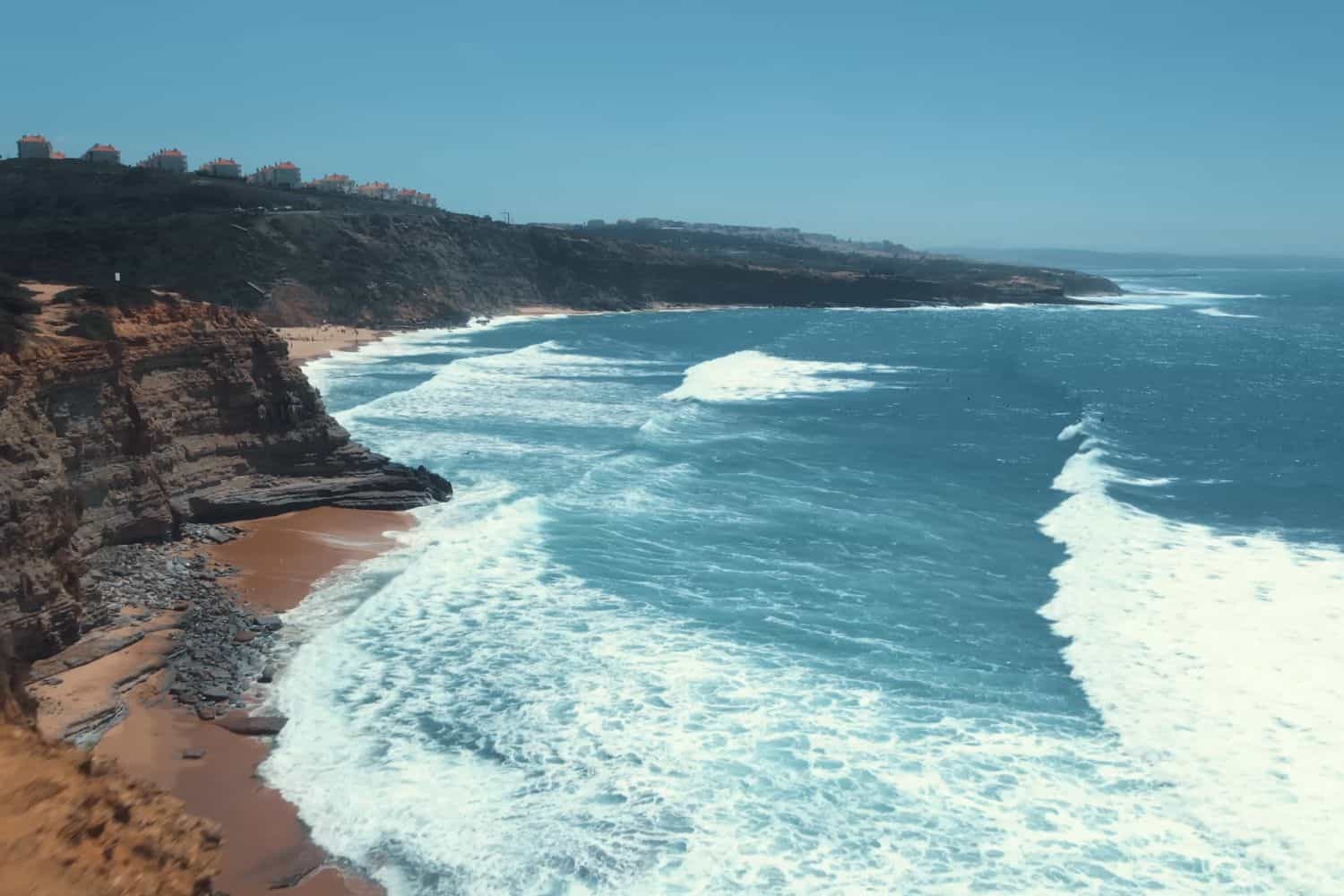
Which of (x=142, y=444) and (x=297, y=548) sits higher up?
(x=142, y=444)

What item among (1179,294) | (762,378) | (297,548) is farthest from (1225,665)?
(1179,294)

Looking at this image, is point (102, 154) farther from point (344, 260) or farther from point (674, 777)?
point (674, 777)

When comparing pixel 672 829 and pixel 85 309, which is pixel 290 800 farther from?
pixel 85 309

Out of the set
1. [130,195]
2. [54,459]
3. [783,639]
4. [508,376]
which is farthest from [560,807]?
[130,195]

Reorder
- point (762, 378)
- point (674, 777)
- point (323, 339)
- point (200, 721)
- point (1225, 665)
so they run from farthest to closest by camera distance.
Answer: point (323, 339), point (762, 378), point (1225, 665), point (200, 721), point (674, 777)

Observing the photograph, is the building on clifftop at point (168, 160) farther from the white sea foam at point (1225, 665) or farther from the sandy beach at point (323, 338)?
the white sea foam at point (1225, 665)

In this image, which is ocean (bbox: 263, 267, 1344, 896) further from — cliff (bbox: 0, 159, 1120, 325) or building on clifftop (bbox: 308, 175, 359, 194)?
building on clifftop (bbox: 308, 175, 359, 194)

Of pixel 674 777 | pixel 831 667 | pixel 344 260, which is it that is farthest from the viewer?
pixel 344 260
